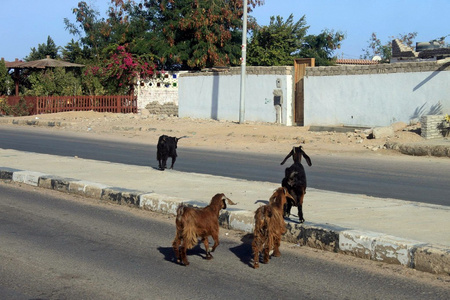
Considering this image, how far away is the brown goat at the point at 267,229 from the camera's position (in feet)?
20.7

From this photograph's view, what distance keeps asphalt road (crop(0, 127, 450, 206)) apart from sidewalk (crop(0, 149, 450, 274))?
73.9 inches

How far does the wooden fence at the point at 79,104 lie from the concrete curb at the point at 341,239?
30.9 metres

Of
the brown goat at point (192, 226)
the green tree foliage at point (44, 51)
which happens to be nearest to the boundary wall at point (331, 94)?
the brown goat at point (192, 226)

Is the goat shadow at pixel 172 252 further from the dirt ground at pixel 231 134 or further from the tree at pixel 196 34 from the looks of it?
the tree at pixel 196 34

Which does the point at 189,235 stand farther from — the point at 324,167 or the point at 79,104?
the point at 79,104

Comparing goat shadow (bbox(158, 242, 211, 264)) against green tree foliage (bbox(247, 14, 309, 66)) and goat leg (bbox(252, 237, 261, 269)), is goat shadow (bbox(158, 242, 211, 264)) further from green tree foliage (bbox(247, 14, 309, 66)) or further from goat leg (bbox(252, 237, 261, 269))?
green tree foliage (bbox(247, 14, 309, 66))

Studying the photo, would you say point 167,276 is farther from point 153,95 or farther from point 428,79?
point 153,95

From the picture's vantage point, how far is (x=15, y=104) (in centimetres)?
4119

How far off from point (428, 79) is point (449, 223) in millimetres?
16313

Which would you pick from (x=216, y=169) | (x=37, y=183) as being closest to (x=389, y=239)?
(x=37, y=183)

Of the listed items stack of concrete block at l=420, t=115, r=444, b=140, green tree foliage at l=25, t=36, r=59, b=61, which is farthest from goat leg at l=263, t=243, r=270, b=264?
green tree foliage at l=25, t=36, r=59, b=61

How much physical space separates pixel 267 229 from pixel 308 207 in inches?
107

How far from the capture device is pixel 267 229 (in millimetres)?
6328

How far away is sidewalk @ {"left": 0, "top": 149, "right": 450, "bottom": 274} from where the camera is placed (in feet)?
22.1
